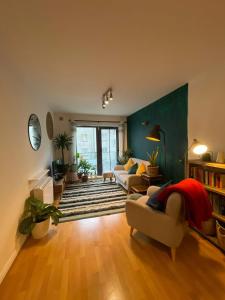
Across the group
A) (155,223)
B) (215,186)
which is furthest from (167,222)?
(215,186)

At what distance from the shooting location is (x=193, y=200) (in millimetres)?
1563

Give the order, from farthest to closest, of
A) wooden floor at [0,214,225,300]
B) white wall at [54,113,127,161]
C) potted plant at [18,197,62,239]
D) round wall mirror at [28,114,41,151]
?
white wall at [54,113,127,161] < round wall mirror at [28,114,41,151] < potted plant at [18,197,62,239] < wooden floor at [0,214,225,300]

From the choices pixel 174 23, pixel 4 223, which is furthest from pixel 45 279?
pixel 174 23

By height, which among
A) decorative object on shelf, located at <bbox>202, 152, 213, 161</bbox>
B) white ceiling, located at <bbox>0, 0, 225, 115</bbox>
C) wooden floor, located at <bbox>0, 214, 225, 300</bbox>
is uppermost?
white ceiling, located at <bbox>0, 0, 225, 115</bbox>

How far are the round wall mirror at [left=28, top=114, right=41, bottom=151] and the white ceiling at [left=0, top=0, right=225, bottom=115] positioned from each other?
0.55 m

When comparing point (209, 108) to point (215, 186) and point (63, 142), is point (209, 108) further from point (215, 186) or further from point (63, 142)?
point (63, 142)

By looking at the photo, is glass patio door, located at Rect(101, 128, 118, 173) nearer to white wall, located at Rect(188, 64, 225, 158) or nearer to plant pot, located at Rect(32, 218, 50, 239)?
white wall, located at Rect(188, 64, 225, 158)

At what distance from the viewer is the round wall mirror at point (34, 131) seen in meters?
2.40

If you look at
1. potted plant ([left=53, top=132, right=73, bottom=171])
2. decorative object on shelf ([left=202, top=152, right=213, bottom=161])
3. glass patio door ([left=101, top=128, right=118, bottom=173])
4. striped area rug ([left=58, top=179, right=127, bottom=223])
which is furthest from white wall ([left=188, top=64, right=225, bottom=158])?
potted plant ([left=53, top=132, right=73, bottom=171])

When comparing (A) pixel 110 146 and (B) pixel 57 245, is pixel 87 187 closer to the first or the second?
(A) pixel 110 146

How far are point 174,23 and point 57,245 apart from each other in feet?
9.09

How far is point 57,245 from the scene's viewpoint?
192cm

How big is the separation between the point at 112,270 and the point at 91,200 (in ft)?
5.94

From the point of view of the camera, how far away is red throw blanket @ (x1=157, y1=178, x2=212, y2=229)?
5.13 ft
